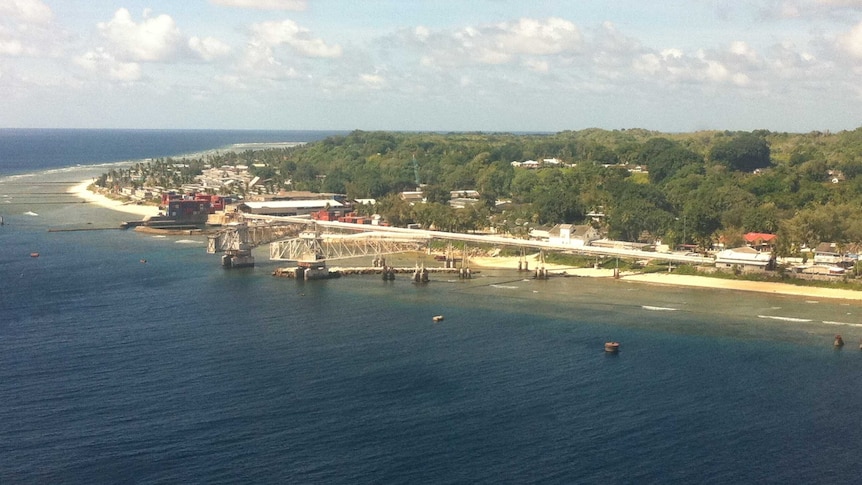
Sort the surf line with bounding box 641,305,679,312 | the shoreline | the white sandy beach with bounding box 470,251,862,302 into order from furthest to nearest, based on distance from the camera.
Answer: the shoreline, the white sandy beach with bounding box 470,251,862,302, the surf line with bounding box 641,305,679,312

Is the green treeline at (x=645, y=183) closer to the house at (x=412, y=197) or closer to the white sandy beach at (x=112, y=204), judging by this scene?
the house at (x=412, y=197)

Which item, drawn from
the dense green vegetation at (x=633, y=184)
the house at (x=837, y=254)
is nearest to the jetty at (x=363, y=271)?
the dense green vegetation at (x=633, y=184)

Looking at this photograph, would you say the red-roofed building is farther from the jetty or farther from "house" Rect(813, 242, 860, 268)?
the jetty

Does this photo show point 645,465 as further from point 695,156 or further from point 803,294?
point 695,156

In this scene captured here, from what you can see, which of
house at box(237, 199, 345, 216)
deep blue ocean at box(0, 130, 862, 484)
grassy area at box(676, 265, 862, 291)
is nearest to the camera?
deep blue ocean at box(0, 130, 862, 484)

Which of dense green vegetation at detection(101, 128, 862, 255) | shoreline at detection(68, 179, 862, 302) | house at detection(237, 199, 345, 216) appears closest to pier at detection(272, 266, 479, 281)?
shoreline at detection(68, 179, 862, 302)

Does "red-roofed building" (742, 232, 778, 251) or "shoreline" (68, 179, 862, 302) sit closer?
"shoreline" (68, 179, 862, 302)

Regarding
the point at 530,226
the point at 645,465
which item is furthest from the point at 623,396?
the point at 530,226
